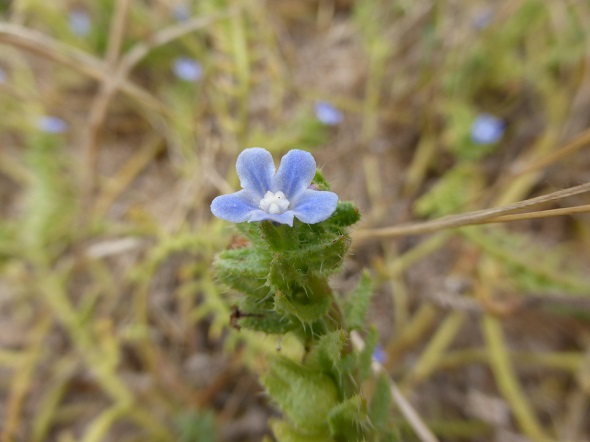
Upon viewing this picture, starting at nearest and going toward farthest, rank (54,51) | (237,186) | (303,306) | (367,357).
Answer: (303,306) < (367,357) < (54,51) < (237,186)

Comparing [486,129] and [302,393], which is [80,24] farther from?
[302,393]

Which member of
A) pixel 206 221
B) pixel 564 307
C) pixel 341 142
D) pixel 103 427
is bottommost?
pixel 564 307

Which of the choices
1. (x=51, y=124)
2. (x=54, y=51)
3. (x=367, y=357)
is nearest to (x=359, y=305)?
(x=367, y=357)

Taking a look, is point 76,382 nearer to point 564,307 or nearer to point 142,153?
point 142,153

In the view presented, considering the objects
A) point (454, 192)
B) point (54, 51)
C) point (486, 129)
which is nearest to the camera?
point (54, 51)

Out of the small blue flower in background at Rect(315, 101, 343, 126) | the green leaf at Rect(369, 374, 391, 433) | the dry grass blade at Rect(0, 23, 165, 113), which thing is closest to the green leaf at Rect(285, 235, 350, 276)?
the green leaf at Rect(369, 374, 391, 433)

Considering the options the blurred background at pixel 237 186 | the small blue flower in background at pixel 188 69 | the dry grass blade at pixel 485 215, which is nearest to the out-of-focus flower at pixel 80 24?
the blurred background at pixel 237 186

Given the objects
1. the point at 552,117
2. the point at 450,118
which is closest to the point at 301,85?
the point at 450,118

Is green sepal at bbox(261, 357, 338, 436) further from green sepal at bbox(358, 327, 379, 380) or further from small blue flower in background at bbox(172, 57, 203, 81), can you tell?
small blue flower in background at bbox(172, 57, 203, 81)
